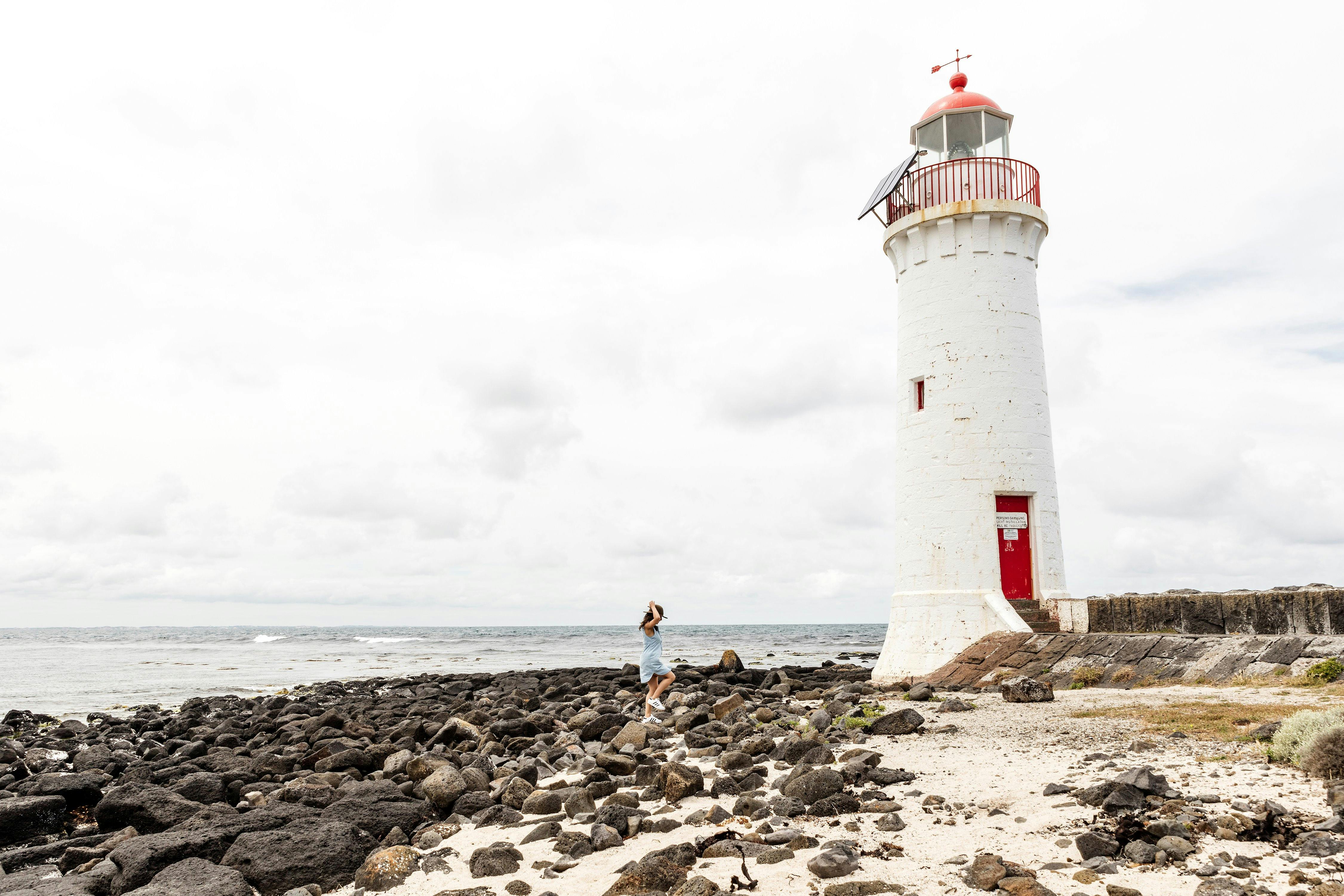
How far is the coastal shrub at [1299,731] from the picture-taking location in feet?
18.7

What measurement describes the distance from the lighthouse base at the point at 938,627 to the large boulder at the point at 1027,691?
2412 mm

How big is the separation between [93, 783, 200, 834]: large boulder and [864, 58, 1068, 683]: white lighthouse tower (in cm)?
959

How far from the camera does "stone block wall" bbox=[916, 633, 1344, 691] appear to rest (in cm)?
982

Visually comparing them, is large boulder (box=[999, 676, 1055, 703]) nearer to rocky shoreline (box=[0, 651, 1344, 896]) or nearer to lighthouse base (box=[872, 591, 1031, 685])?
rocky shoreline (box=[0, 651, 1344, 896])

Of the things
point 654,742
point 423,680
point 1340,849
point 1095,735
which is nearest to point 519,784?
point 654,742

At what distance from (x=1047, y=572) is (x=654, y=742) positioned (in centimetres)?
766

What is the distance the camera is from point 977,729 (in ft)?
27.7

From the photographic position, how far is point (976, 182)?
14.2m

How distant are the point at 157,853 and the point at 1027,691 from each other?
8713 millimetres

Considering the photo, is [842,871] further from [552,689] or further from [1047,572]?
[552,689]

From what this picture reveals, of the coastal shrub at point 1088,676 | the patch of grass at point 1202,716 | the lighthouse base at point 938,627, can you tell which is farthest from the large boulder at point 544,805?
the lighthouse base at point 938,627

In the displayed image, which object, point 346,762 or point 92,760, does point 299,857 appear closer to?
point 346,762

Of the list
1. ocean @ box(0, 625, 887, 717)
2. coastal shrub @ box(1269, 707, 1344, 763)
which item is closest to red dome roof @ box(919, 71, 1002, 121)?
coastal shrub @ box(1269, 707, 1344, 763)

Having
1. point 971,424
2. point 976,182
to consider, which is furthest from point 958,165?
point 971,424
